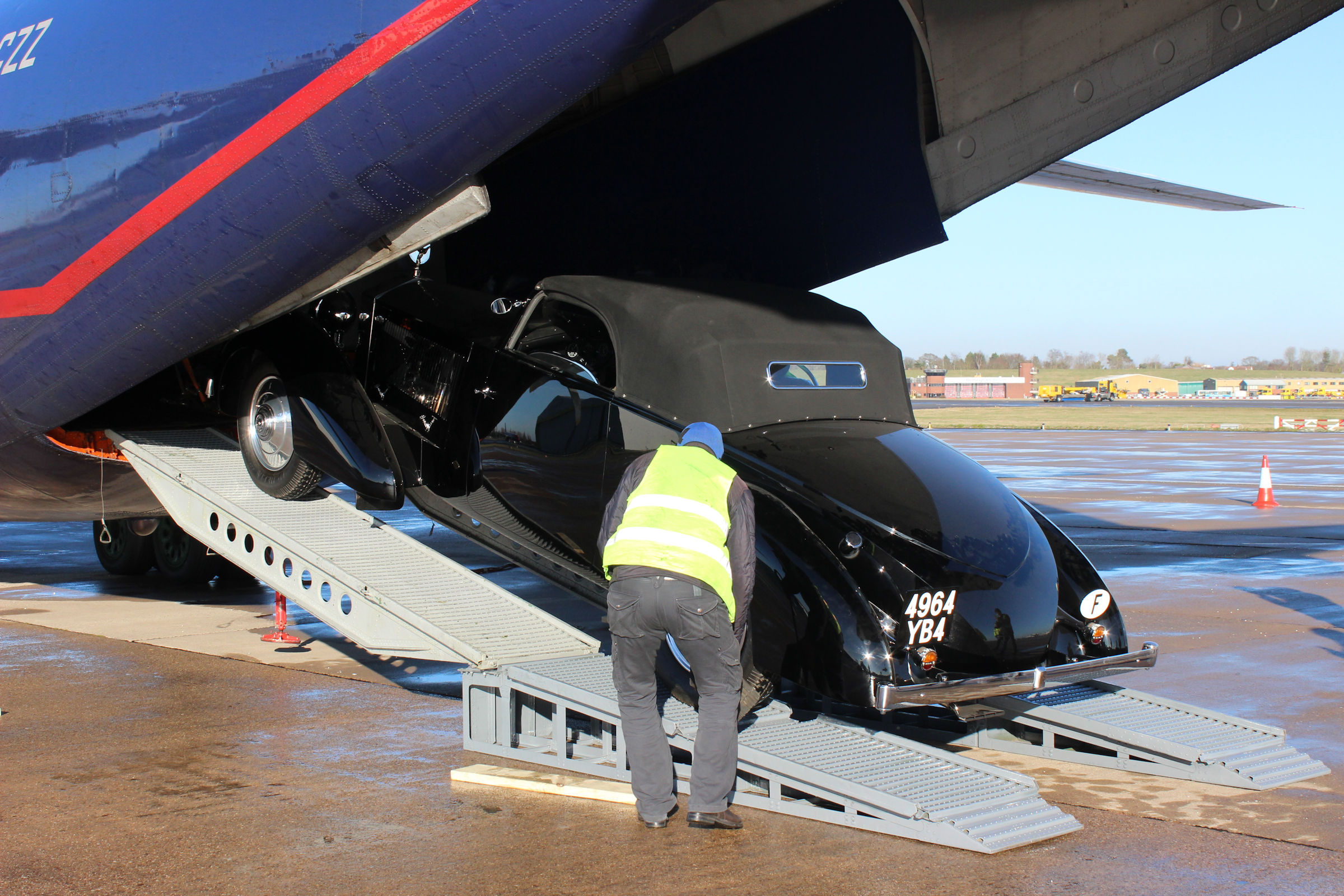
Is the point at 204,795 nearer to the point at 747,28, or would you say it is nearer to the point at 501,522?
the point at 501,522

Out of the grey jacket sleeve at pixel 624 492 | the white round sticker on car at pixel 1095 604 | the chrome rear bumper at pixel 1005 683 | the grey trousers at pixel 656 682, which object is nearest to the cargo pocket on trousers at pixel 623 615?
the grey trousers at pixel 656 682

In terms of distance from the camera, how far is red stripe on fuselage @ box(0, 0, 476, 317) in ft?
19.2

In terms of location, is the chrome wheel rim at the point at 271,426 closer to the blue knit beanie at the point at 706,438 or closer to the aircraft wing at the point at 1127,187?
the blue knit beanie at the point at 706,438

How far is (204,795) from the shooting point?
575 centimetres

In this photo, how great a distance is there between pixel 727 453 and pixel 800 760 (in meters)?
1.89

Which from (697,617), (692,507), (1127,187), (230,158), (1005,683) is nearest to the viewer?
(697,617)

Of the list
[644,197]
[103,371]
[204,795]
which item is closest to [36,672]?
[103,371]

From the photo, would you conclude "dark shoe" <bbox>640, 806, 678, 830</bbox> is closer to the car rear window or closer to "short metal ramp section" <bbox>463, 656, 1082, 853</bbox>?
"short metal ramp section" <bbox>463, 656, 1082, 853</bbox>

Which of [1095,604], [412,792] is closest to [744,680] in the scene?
[412,792]

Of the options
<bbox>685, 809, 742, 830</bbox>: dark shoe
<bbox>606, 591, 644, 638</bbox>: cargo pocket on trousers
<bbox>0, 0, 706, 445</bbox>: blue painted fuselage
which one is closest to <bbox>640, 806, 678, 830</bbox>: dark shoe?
<bbox>685, 809, 742, 830</bbox>: dark shoe

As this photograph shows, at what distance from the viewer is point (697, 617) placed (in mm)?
5211

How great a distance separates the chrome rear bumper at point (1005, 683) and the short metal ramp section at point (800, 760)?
32 cm

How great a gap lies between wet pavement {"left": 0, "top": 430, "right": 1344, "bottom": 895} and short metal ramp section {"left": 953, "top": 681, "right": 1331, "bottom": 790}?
10 centimetres

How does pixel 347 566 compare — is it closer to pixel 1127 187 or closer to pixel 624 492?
pixel 624 492
